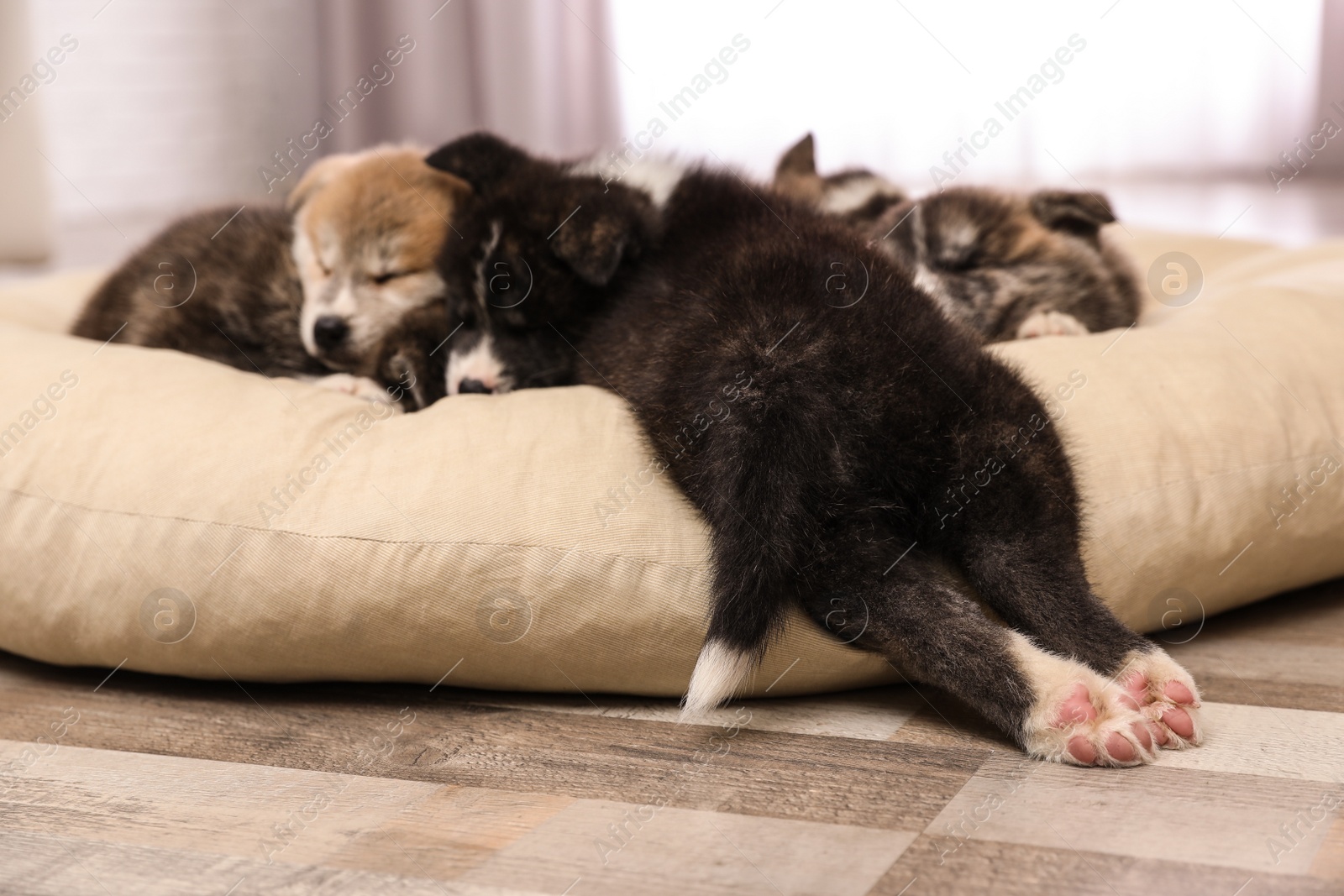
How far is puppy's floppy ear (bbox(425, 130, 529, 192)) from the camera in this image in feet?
7.73

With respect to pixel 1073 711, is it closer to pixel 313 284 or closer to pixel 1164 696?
pixel 1164 696

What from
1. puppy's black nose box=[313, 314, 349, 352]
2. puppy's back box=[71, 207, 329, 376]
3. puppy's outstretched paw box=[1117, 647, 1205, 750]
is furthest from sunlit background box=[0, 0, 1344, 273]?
puppy's outstretched paw box=[1117, 647, 1205, 750]

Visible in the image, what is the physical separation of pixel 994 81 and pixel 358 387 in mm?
5130

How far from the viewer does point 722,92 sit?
7.05 meters

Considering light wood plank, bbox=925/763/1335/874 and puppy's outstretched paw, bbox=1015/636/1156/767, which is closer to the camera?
light wood plank, bbox=925/763/1335/874

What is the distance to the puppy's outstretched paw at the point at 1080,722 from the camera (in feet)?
4.77

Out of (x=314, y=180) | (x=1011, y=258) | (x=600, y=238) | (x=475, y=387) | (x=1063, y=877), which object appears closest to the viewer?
(x=1063, y=877)

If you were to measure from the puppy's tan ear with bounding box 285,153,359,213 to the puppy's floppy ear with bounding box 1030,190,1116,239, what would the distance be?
1519 mm

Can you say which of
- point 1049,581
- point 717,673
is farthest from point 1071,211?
point 717,673

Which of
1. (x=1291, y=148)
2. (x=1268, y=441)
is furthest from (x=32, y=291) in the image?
(x=1291, y=148)

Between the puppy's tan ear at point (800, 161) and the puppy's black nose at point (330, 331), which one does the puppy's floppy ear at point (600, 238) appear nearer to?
the puppy's black nose at point (330, 331)

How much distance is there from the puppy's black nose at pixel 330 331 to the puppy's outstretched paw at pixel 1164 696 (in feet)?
5.31

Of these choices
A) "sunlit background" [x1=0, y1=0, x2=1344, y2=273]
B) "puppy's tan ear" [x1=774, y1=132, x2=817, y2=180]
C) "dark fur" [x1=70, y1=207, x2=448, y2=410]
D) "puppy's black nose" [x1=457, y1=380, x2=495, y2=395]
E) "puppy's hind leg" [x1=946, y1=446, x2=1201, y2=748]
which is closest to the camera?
"puppy's hind leg" [x1=946, y1=446, x2=1201, y2=748]

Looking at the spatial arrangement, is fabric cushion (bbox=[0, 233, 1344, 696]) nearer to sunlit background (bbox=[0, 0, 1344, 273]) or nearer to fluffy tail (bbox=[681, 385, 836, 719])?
fluffy tail (bbox=[681, 385, 836, 719])
